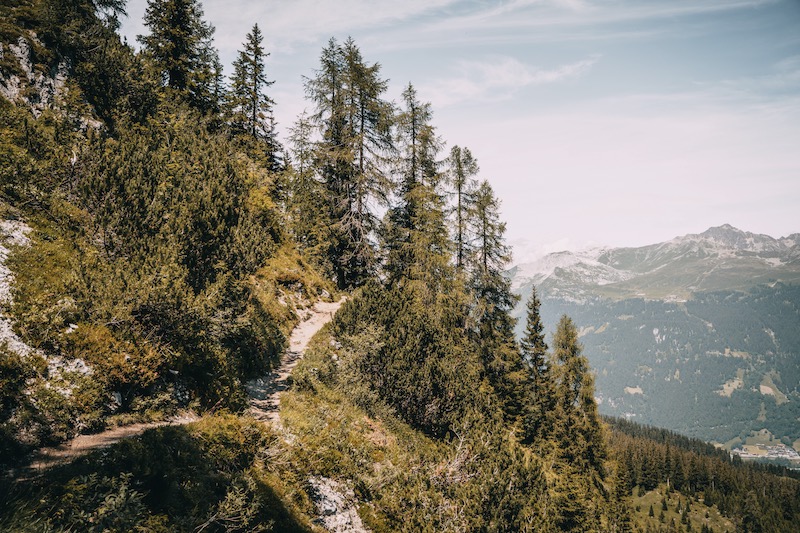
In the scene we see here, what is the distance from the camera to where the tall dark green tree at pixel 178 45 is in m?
24.0

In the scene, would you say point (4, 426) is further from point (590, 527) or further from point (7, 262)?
point (590, 527)

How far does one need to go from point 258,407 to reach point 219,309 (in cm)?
320

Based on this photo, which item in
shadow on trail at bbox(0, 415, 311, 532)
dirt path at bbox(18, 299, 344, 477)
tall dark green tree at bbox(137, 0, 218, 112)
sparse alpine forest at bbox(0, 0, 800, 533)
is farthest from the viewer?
tall dark green tree at bbox(137, 0, 218, 112)

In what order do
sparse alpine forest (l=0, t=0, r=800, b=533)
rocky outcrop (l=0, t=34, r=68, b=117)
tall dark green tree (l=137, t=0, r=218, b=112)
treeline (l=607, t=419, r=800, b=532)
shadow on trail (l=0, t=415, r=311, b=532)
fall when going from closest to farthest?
shadow on trail (l=0, t=415, r=311, b=532) → sparse alpine forest (l=0, t=0, r=800, b=533) → rocky outcrop (l=0, t=34, r=68, b=117) → tall dark green tree (l=137, t=0, r=218, b=112) → treeline (l=607, t=419, r=800, b=532)

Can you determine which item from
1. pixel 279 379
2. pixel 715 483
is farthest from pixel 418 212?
pixel 715 483

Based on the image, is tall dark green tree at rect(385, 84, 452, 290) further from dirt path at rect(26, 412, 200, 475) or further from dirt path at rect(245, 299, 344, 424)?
dirt path at rect(26, 412, 200, 475)

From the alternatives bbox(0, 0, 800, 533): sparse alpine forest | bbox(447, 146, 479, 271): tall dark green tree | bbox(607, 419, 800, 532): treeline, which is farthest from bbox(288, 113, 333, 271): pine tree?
bbox(607, 419, 800, 532): treeline

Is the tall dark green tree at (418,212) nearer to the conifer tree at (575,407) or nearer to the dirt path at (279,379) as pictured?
the dirt path at (279,379)

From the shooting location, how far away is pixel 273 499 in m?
7.98

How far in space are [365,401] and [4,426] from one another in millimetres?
10162

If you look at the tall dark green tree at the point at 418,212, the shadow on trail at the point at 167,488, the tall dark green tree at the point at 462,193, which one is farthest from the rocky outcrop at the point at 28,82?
the tall dark green tree at the point at 462,193

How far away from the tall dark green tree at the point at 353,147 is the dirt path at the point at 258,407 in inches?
192

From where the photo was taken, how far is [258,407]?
11.6 metres

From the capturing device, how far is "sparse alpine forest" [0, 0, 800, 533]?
22.4ft
